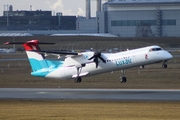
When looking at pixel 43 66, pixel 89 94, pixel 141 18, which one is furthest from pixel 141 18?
pixel 89 94

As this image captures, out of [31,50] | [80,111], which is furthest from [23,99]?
[31,50]

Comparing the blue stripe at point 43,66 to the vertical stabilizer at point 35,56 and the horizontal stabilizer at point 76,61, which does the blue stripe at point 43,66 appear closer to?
the vertical stabilizer at point 35,56

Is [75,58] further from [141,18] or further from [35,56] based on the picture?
[141,18]

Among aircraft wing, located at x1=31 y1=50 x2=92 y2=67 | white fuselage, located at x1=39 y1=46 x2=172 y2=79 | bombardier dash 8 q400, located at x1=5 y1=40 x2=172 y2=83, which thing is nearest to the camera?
white fuselage, located at x1=39 y1=46 x2=172 y2=79

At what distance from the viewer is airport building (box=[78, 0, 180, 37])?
167m

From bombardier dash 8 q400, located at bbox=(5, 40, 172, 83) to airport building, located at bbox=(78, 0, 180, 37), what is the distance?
108 m

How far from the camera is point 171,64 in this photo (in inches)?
3558

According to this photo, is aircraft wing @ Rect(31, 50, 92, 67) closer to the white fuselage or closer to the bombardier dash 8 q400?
the bombardier dash 8 q400

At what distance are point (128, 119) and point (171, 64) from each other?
188ft

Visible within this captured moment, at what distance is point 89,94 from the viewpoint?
5138cm

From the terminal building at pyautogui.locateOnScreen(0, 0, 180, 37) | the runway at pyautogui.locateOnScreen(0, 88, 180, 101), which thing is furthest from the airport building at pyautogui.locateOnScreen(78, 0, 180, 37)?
the runway at pyautogui.locateOnScreen(0, 88, 180, 101)

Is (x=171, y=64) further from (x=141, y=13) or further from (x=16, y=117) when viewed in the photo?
(x=141, y=13)

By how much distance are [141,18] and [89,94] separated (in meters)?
120

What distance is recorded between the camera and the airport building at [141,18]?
167000 mm
